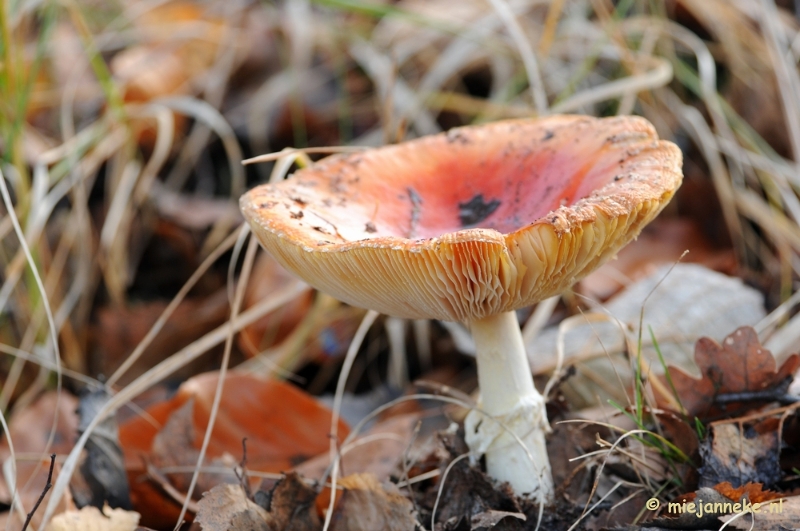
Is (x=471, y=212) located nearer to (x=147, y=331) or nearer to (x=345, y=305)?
(x=345, y=305)

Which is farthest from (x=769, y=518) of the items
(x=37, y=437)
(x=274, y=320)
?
(x=37, y=437)

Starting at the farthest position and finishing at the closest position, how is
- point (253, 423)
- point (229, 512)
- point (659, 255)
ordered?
point (659, 255) < point (253, 423) < point (229, 512)

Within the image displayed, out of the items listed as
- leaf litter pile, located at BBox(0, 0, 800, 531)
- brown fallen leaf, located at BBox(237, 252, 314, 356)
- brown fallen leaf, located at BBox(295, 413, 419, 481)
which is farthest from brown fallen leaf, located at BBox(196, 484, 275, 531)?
brown fallen leaf, located at BBox(237, 252, 314, 356)

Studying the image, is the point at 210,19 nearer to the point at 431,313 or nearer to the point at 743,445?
the point at 431,313

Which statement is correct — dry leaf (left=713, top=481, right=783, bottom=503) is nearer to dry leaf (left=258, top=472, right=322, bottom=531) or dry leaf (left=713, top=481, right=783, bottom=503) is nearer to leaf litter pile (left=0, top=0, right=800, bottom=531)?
leaf litter pile (left=0, top=0, right=800, bottom=531)

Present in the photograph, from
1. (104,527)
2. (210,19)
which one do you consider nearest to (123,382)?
(104,527)

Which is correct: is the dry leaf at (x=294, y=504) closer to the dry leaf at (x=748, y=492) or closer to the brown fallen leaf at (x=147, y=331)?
the dry leaf at (x=748, y=492)
